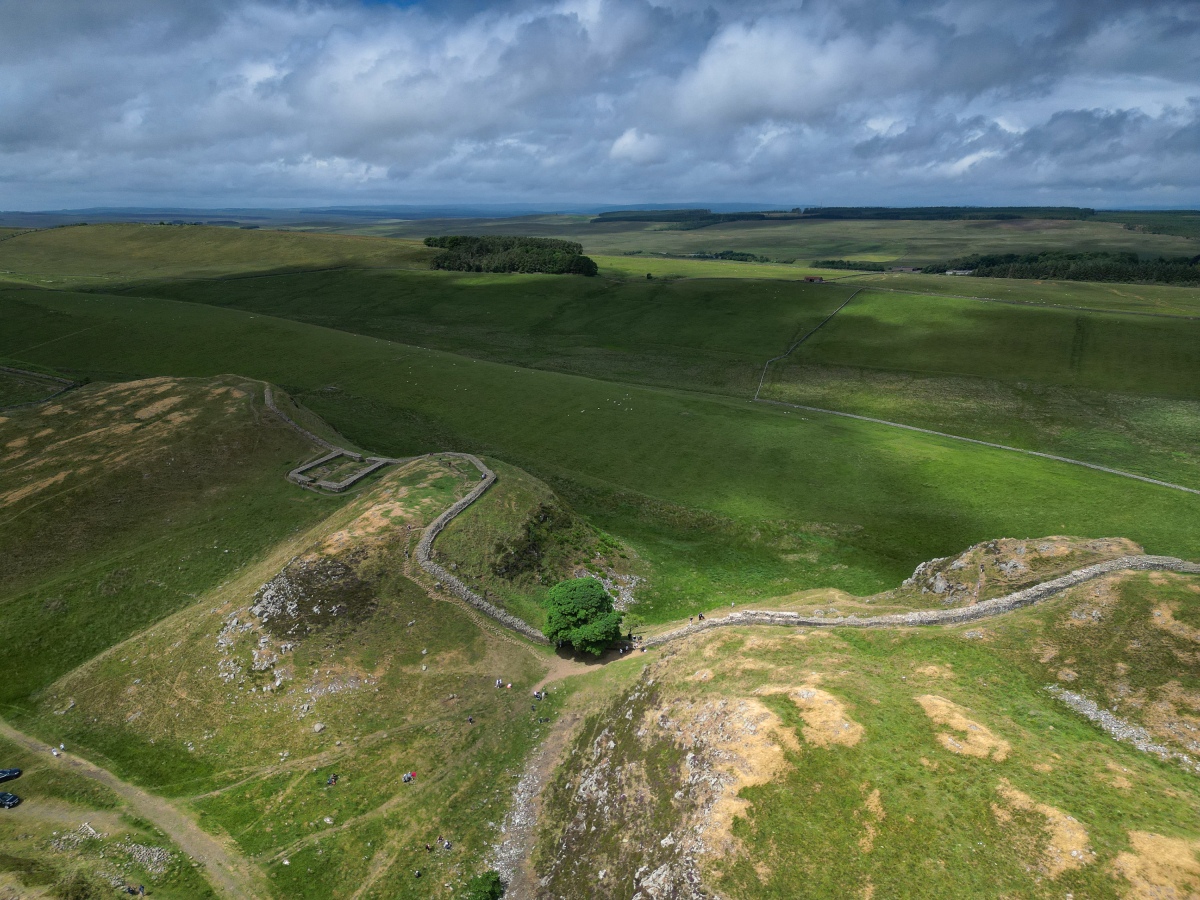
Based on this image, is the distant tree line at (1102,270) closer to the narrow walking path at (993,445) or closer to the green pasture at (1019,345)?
the green pasture at (1019,345)

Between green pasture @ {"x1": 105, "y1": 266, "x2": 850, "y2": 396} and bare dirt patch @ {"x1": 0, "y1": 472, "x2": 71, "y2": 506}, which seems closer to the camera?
bare dirt patch @ {"x1": 0, "y1": 472, "x2": 71, "y2": 506}

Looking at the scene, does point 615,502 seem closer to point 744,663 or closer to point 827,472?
point 827,472

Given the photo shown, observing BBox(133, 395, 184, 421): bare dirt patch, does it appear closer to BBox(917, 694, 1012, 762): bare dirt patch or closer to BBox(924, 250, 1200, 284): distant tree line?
BBox(917, 694, 1012, 762): bare dirt patch

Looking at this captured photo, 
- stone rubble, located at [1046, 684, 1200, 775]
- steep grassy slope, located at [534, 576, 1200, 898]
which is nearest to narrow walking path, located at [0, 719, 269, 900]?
steep grassy slope, located at [534, 576, 1200, 898]

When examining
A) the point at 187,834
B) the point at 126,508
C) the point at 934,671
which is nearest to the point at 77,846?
the point at 187,834

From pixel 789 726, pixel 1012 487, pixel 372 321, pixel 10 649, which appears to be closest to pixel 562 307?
pixel 372 321
